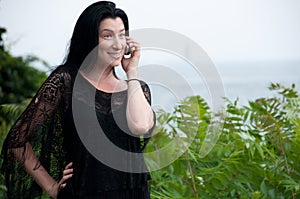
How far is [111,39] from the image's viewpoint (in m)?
2.34

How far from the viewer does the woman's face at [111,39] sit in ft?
7.64

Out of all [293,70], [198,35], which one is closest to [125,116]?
[198,35]

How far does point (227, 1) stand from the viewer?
8.40 metres

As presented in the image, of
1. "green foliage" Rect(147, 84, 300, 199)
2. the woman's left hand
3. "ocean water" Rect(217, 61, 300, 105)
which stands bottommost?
"green foliage" Rect(147, 84, 300, 199)

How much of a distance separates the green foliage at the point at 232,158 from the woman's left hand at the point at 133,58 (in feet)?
2.85

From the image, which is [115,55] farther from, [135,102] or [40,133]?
[40,133]

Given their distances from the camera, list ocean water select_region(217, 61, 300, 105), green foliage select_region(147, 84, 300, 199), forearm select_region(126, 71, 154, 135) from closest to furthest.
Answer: forearm select_region(126, 71, 154, 135) → green foliage select_region(147, 84, 300, 199) → ocean water select_region(217, 61, 300, 105)

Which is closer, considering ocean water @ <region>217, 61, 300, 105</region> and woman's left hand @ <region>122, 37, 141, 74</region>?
woman's left hand @ <region>122, 37, 141, 74</region>

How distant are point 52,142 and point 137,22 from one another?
2.42 meters

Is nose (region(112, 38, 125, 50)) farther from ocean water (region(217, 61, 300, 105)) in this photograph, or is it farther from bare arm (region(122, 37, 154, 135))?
ocean water (region(217, 61, 300, 105))

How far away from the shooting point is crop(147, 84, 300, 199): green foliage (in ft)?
10.5

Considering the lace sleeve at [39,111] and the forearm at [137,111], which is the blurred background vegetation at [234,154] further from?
the lace sleeve at [39,111]

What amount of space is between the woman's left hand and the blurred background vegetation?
0.85 meters

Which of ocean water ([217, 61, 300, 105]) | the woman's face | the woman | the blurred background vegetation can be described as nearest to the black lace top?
the woman
